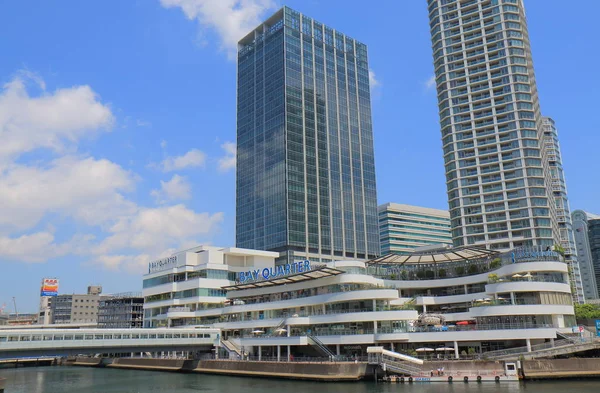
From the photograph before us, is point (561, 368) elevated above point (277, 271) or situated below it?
below

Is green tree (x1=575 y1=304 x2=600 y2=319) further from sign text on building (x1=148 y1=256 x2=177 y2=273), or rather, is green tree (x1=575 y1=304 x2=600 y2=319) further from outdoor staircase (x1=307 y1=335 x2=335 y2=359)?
sign text on building (x1=148 y1=256 x2=177 y2=273)

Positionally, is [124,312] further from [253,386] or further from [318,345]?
[253,386]

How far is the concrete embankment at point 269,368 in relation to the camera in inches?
3063

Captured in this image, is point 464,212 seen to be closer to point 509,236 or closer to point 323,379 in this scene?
point 509,236

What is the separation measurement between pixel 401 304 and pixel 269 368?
89.1ft

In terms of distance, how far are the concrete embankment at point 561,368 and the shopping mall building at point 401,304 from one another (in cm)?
783

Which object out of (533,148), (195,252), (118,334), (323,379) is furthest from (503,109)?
(118,334)

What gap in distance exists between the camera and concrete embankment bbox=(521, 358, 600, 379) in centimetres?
7062

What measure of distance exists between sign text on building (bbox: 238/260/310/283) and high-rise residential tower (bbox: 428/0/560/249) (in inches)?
2626

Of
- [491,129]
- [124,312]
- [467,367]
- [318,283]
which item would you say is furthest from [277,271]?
[124,312]

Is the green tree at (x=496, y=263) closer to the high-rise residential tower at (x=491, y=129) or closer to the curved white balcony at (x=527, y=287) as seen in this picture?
the curved white balcony at (x=527, y=287)

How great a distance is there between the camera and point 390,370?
7644cm

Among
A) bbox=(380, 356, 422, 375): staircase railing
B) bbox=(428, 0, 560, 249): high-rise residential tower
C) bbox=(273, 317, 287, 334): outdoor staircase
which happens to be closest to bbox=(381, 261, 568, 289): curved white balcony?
bbox=(273, 317, 287, 334): outdoor staircase

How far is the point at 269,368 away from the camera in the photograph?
8800 cm
